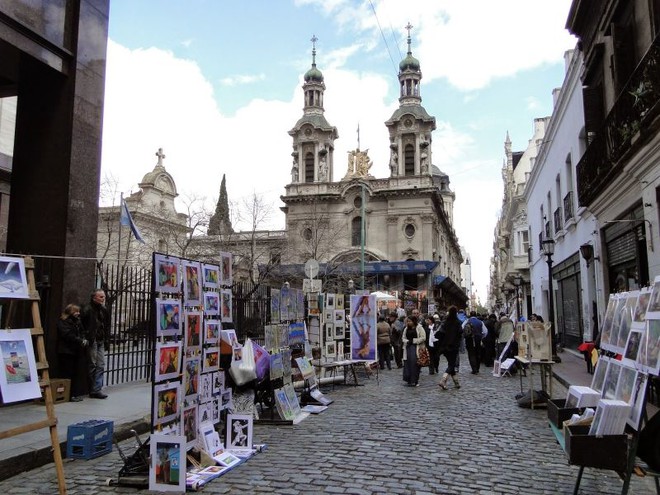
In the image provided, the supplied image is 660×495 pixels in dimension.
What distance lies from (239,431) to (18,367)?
2951mm

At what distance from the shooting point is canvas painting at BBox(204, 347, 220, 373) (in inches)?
259

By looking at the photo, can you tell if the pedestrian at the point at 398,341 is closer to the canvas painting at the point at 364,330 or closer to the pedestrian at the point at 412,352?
the canvas painting at the point at 364,330

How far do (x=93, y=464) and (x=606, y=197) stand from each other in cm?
1254

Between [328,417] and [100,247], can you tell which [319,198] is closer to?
[100,247]

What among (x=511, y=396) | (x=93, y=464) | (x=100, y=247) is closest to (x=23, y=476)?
(x=93, y=464)

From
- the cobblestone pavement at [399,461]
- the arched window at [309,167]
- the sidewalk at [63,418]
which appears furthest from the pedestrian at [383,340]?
the arched window at [309,167]

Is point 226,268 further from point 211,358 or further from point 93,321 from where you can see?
point 93,321

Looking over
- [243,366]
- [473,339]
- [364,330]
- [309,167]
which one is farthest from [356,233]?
[243,366]

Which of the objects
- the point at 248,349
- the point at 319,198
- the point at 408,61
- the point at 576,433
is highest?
the point at 408,61

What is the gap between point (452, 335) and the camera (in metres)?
12.7

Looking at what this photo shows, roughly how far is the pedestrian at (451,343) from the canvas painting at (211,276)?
6.78 metres

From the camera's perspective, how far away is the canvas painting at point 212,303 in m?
6.83

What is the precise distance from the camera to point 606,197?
13258 mm

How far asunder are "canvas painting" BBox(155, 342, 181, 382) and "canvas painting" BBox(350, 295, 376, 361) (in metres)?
8.76
